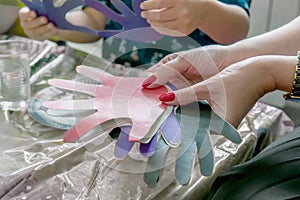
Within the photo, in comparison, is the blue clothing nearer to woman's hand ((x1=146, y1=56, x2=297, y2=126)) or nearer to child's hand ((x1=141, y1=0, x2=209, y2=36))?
child's hand ((x1=141, y1=0, x2=209, y2=36))

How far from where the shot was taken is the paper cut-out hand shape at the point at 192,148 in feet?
1.74

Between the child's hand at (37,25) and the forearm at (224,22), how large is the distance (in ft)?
0.98

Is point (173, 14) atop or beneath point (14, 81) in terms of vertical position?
atop

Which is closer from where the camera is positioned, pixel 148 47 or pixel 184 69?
pixel 184 69

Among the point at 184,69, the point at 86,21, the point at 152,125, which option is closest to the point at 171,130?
the point at 152,125

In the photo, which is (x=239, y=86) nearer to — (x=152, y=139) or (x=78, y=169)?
(x=152, y=139)

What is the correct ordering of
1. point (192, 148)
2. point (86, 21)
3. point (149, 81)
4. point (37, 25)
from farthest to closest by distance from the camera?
point (86, 21) < point (37, 25) < point (149, 81) < point (192, 148)

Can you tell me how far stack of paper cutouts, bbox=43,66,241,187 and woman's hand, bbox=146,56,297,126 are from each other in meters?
0.02

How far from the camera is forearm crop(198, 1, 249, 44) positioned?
2.78 feet

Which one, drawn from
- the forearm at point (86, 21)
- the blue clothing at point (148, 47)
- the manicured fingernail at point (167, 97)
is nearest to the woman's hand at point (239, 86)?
the manicured fingernail at point (167, 97)

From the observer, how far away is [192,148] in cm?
54

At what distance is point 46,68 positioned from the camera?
0.91m

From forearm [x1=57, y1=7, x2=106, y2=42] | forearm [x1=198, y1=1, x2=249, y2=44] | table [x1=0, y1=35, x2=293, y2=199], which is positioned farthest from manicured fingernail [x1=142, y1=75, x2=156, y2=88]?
forearm [x1=57, y1=7, x2=106, y2=42]

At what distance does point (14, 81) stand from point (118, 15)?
8.8 inches
